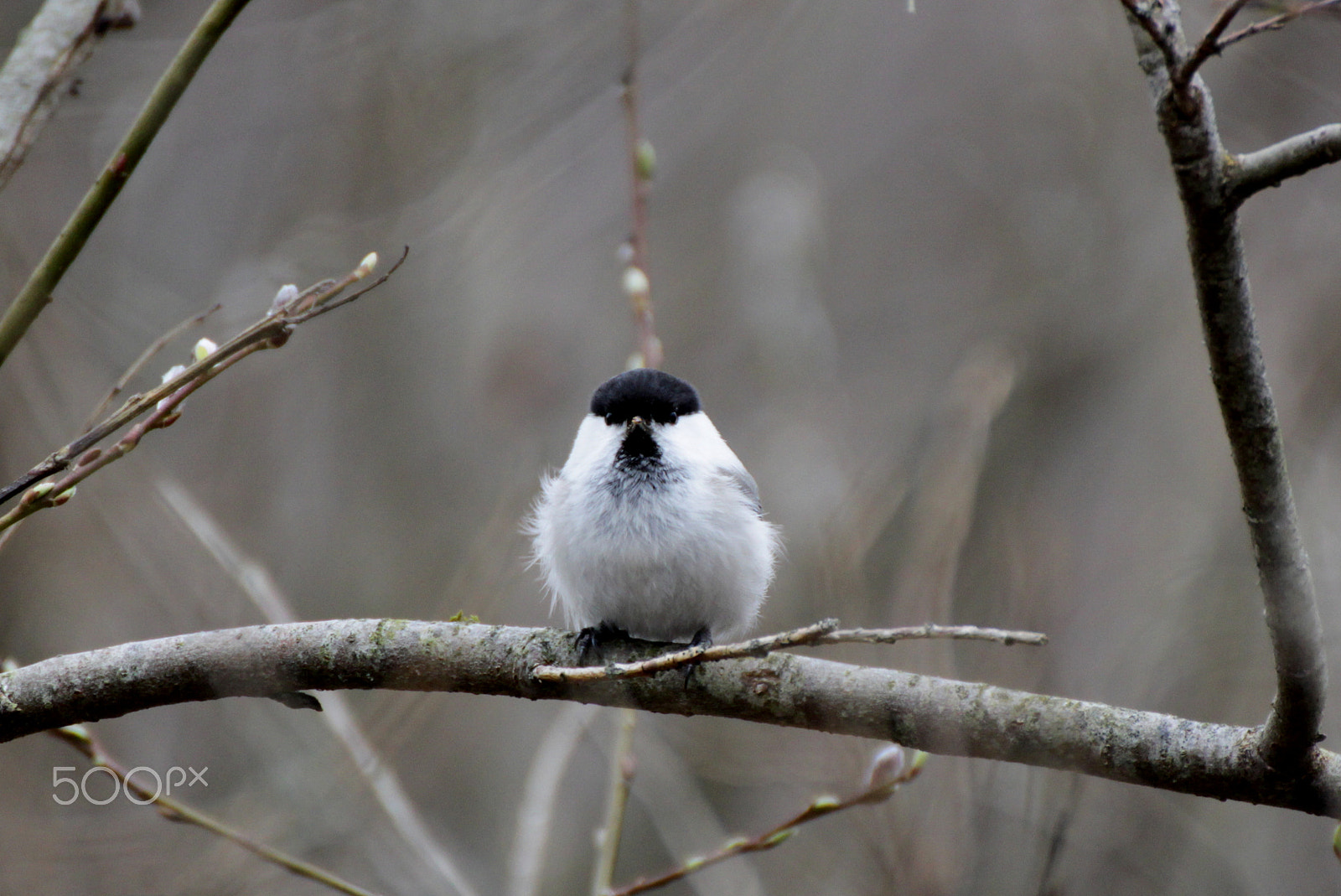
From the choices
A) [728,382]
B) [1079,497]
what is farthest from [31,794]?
[1079,497]

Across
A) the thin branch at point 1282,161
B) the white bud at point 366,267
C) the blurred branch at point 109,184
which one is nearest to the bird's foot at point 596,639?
the white bud at point 366,267

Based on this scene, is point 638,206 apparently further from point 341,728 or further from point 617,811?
point 341,728

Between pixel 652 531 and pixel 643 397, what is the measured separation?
1.35 ft

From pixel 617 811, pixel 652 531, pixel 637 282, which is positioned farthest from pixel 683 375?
pixel 617 811

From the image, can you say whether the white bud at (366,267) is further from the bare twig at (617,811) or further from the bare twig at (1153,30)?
the bare twig at (617,811)

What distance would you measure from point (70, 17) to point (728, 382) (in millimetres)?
4778

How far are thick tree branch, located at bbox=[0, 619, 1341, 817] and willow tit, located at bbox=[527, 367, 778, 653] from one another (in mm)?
433

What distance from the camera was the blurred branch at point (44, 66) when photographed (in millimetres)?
2078

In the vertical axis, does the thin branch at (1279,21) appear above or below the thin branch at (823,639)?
above

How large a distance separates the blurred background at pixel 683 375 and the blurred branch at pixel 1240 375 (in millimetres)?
1593

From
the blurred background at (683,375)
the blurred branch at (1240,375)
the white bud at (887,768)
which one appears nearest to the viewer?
the blurred branch at (1240,375)

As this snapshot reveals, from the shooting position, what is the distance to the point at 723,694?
2.15m

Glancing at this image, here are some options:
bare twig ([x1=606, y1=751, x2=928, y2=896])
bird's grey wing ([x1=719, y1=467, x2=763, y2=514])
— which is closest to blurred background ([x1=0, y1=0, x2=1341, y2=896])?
bird's grey wing ([x1=719, y1=467, x2=763, y2=514])

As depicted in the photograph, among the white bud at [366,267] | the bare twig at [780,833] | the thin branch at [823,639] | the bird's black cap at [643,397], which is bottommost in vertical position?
the bare twig at [780,833]
